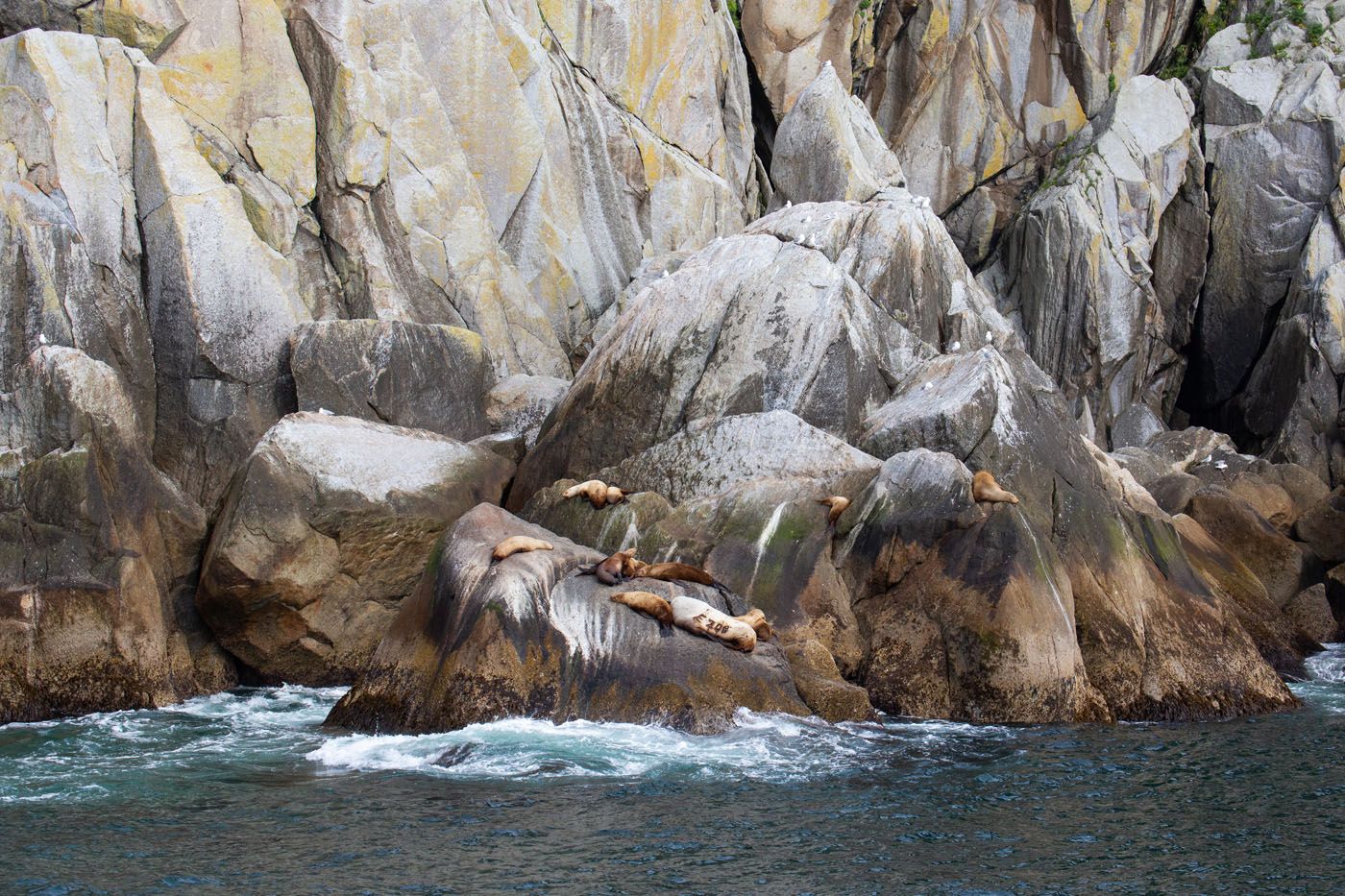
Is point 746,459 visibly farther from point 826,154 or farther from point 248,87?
point 826,154

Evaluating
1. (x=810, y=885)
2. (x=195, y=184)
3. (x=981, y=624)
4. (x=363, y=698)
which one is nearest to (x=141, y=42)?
(x=195, y=184)

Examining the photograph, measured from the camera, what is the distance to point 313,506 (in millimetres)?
16422

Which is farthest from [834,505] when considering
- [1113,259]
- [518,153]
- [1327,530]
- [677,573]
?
[1113,259]

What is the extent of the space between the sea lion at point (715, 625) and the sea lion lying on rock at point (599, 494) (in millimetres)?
3450

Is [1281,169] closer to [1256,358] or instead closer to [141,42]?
[1256,358]

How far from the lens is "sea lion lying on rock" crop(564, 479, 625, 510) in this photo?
16219mm

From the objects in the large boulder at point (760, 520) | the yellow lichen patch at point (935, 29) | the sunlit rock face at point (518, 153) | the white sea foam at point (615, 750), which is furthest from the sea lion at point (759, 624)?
the yellow lichen patch at point (935, 29)

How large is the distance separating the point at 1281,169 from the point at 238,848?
3173 cm

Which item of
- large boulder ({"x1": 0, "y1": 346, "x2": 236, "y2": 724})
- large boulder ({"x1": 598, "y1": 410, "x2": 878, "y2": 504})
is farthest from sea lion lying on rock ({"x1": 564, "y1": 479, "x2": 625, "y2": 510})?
large boulder ({"x1": 0, "y1": 346, "x2": 236, "y2": 724})

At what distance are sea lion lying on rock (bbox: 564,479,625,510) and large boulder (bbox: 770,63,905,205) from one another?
13.3 metres

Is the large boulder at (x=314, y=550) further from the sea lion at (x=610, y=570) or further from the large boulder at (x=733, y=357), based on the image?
the sea lion at (x=610, y=570)

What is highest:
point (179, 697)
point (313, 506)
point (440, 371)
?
point (440, 371)

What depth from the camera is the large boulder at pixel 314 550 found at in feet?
52.5

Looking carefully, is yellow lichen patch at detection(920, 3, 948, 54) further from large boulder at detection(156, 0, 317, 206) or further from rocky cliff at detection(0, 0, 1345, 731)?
large boulder at detection(156, 0, 317, 206)
